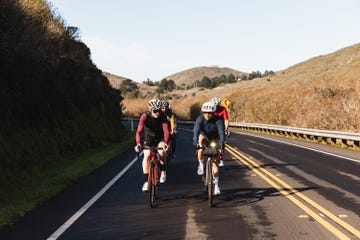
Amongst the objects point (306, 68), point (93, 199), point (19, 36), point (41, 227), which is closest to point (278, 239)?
point (41, 227)

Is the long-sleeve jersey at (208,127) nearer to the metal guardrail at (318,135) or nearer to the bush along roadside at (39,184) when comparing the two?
the bush along roadside at (39,184)

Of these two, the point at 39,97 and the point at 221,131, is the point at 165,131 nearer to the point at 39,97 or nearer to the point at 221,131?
the point at 221,131

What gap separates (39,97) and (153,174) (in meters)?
9.56

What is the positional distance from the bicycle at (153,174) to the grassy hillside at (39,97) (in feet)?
14.5

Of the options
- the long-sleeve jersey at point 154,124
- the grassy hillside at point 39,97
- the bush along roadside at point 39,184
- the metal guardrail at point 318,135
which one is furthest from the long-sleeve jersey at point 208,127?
the metal guardrail at point 318,135

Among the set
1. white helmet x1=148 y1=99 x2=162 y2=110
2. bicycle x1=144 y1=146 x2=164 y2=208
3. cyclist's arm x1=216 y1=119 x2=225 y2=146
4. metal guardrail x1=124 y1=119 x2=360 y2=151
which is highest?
white helmet x1=148 y1=99 x2=162 y2=110

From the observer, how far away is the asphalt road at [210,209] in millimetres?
7410

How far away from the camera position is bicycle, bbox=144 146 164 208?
9531mm

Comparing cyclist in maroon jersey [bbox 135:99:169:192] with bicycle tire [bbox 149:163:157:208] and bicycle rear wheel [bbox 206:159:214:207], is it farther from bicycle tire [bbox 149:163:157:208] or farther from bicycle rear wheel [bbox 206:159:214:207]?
bicycle rear wheel [bbox 206:159:214:207]

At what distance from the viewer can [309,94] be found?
5262cm

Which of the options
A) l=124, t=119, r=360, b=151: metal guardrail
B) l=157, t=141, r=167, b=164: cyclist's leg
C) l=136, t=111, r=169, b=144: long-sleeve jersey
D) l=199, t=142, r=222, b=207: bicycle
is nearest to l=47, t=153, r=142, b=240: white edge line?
l=157, t=141, r=167, b=164: cyclist's leg

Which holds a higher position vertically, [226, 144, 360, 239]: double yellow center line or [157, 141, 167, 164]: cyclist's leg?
[157, 141, 167, 164]: cyclist's leg

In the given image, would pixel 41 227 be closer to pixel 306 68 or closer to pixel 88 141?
pixel 88 141

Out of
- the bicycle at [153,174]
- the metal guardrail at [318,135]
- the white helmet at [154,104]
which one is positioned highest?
the white helmet at [154,104]
